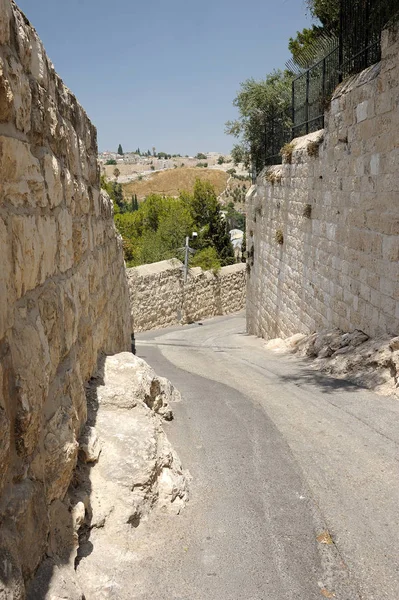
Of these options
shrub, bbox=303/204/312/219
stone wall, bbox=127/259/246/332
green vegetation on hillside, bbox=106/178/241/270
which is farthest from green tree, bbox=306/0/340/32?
green vegetation on hillside, bbox=106/178/241/270

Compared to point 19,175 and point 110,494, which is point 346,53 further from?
point 110,494

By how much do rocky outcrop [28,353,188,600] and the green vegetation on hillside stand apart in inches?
800

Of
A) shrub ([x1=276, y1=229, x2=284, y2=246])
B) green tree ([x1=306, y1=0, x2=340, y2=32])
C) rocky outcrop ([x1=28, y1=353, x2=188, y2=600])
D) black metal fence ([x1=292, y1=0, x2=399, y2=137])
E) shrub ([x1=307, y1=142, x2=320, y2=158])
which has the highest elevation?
green tree ([x1=306, y1=0, x2=340, y2=32])

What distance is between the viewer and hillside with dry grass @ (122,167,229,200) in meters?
93.1

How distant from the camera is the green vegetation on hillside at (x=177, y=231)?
90.8 ft

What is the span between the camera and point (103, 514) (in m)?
2.58

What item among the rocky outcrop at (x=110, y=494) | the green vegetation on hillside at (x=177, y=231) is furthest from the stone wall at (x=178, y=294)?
the rocky outcrop at (x=110, y=494)

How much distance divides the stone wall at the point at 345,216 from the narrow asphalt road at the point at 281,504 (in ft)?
5.71

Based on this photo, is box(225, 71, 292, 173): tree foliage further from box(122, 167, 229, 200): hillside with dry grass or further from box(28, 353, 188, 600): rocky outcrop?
box(122, 167, 229, 200): hillside with dry grass

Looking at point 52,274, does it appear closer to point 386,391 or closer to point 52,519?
point 52,519

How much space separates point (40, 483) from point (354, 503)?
1933 mm

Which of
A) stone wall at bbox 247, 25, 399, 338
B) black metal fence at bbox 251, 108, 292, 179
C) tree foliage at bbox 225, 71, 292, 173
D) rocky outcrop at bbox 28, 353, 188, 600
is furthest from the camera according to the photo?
tree foliage at bbox 225, 71, 292, 173

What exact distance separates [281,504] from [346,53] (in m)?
Answer: 7.05

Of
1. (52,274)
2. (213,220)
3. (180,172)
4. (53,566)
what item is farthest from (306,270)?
(180,172)
